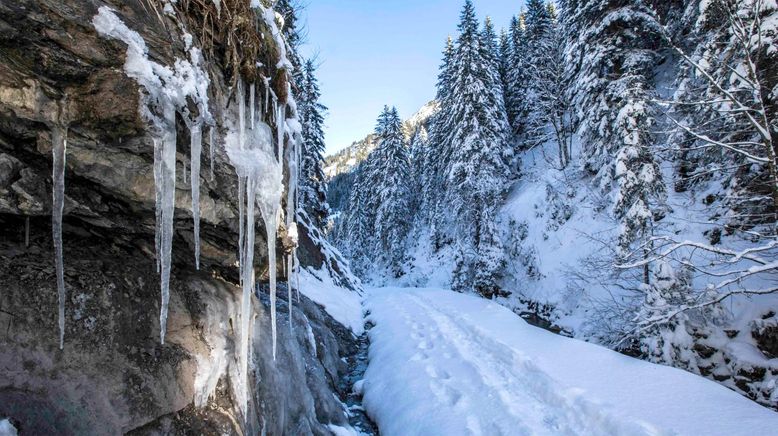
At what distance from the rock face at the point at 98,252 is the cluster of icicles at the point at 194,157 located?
0.11m

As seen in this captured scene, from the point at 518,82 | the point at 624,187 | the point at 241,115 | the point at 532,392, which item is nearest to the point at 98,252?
the point at 241,115

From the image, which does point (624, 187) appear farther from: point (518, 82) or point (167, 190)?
point (518, 82)

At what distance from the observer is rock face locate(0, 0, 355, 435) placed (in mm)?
2742

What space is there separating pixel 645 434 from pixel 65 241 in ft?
21.6

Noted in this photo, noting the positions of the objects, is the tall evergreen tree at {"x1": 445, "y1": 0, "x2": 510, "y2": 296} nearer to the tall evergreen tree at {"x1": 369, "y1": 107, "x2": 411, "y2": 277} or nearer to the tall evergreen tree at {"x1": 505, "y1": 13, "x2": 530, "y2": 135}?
the tall evergreen tree at {"x1": 505, "y1": 13, "x2": 530, "y2": 135}

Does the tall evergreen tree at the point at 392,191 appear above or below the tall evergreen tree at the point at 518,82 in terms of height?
below

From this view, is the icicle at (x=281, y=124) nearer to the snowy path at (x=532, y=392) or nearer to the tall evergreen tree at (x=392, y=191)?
the snowy path at (x=532, y=392)

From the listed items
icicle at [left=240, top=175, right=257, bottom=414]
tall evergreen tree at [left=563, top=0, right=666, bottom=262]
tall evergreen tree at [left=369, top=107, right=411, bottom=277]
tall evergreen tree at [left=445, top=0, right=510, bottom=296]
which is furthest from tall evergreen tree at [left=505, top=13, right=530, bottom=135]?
icicle at [left=240, top=175, right=257, bottom=414]

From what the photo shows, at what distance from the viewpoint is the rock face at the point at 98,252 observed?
2.74 metres

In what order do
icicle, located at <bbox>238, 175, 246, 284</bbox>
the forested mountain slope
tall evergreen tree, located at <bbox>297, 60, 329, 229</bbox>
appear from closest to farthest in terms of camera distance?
icicle, located at <bbox>238, 175, 246, 284</bbox> → the forested mountain slope → tall evergreen tree, located at <bbox>297, 60, 329, 229</bbox>

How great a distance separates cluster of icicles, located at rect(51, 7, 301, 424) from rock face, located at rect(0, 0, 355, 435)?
0.36 feet

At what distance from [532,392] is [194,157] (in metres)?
6.28

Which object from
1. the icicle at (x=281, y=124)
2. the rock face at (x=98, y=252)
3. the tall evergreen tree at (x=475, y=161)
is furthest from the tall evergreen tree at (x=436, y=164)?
the rock face at (x=98, y=252)

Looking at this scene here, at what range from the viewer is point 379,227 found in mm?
34656
